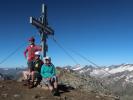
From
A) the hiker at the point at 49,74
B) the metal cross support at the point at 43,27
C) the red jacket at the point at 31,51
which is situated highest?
the metal cross support at the point at 43,27

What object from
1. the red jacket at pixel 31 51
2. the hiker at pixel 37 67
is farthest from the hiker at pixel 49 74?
the red jacket at pixel 31 51

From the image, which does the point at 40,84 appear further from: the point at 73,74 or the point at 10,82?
the point at 73,74

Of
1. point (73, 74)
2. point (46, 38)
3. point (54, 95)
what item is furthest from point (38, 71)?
point (73, 74)

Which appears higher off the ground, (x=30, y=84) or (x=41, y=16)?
(x=41, y=16)

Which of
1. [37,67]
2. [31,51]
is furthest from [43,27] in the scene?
[37,67]

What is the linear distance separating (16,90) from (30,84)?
1249mm

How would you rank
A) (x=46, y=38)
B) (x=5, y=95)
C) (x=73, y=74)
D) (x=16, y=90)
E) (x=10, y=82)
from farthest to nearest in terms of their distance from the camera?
(x=73, y=74)
(x=46, y=38)
(x=10, y=82)
(x=16, y=90)
(x=5, y=95)

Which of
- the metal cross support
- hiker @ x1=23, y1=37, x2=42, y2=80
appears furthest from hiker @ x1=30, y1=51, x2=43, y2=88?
the metal cross support

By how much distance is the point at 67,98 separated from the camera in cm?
Result: 1836

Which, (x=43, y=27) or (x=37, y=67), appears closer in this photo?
(x=37, y=67)

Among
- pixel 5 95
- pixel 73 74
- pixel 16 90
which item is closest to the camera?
pixel 5 95

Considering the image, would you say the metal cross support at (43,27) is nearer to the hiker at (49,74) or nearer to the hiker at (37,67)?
the hiker at (37,67)

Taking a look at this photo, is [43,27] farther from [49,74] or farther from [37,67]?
[49,74]

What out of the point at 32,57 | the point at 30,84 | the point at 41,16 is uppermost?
the point at 41,16
